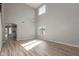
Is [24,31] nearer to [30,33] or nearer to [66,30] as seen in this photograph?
[30,33]

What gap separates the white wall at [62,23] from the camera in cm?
589

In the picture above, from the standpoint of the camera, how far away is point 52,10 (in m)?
8.14

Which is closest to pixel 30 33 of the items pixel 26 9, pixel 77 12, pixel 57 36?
pixel 26 9

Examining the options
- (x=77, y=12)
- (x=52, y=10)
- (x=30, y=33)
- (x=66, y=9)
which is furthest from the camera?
(x=30, y=33)

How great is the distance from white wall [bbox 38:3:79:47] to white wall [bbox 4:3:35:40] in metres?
1.51

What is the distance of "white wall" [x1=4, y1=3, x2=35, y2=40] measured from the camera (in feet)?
30.2

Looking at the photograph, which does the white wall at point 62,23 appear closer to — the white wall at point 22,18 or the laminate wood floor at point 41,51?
the laminate wood floor at point 41,51

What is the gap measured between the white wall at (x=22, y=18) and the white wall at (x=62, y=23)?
1514mm

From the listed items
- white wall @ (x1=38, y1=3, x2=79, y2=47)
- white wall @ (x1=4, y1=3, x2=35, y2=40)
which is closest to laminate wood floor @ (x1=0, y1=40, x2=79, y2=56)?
white wall @ (x1=38, y1=3, x2=79, y2=47)

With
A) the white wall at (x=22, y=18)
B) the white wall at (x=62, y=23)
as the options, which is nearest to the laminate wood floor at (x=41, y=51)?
the white wall at (x=62, y=23)

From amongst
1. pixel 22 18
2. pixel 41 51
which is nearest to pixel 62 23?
pixel 41 51

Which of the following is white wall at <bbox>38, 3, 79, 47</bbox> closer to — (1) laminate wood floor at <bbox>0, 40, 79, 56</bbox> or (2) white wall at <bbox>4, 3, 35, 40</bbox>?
(1) laminate wood floor at <bbox>0, 40, 79, 56</bbox>

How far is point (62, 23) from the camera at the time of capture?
6941mm

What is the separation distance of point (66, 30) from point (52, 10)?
7.95 feet
